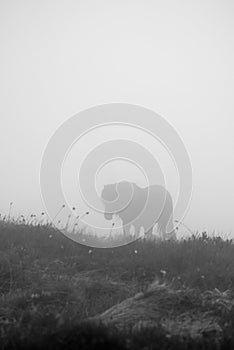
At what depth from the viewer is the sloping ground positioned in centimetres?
635

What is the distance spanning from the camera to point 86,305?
741 centimetres

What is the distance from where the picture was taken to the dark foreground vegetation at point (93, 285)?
223 inches

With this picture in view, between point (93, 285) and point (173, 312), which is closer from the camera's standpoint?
point (173, 312)

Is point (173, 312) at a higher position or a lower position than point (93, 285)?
lower

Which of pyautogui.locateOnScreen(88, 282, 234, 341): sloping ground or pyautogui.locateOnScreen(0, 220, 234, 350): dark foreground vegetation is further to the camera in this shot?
pyautogui.locateOnScreen(88, 282, 234, 341): sloping ground

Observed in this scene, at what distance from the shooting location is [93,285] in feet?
27.0

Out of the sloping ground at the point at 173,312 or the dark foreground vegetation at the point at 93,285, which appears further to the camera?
the sloping ground at the point at 173,312

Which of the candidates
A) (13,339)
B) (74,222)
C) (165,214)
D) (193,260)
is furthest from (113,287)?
(165,214)

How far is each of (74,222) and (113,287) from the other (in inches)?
185

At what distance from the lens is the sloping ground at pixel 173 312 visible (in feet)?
20.8

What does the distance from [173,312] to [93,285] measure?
1.72 metres

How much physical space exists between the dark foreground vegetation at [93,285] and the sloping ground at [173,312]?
36mm

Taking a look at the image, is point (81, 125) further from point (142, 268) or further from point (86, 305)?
point (86, 305)

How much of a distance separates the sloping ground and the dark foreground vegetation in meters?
0.04
